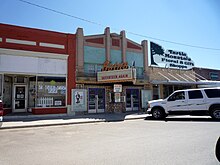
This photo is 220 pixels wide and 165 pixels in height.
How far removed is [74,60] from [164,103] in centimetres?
917

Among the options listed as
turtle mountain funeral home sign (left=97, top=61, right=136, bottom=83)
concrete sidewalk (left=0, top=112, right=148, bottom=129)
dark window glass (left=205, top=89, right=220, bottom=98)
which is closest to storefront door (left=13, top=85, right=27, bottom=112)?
concrete sidewalk (left=0, top=112, right=148, bottom=129)

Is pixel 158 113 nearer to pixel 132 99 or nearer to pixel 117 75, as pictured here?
pixel 117 75

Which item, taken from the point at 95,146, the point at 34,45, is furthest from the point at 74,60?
the point at 95,146

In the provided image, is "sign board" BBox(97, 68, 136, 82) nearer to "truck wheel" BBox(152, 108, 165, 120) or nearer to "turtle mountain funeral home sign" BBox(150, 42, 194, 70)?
"truck wheel" BBox(152, 108, 165, 120)

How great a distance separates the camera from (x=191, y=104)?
15.4 metres

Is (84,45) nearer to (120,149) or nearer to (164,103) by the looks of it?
(164,103)

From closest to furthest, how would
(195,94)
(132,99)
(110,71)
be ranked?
(195,94)
(110,71)
(132,99)

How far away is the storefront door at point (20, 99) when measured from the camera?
1934 cm

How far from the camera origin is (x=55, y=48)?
19906 millimetres

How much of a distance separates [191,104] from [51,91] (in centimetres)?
1144

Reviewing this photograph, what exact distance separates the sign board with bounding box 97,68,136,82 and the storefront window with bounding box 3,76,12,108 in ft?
25.4

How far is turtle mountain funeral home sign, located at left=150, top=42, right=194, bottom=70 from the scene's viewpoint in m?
26.7

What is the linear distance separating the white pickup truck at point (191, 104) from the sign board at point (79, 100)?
686 cm

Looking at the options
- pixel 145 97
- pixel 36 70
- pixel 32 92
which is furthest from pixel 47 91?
pixel 145 97
